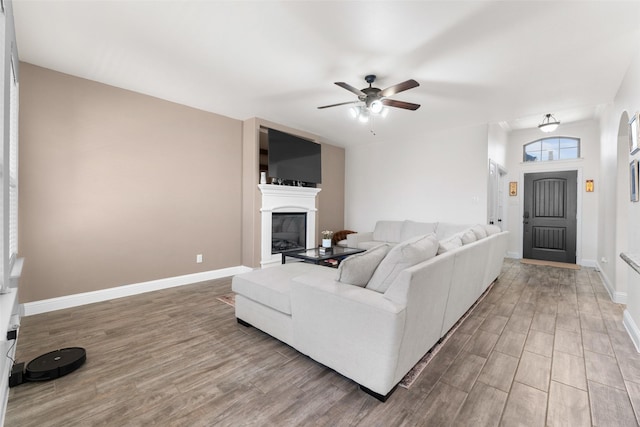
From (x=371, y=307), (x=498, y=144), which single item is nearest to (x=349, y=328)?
(x=371, y=307)

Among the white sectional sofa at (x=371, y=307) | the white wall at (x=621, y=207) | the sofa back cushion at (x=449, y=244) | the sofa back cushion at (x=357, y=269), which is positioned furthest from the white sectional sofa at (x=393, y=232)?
the sofa back cushion at (x=357, y=269)

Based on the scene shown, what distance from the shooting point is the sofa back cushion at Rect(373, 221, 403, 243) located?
5672mm

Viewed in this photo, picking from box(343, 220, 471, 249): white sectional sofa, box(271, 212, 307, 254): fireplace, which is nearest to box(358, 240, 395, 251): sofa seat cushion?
box(343, 220, 471, 249): white sectional sofa

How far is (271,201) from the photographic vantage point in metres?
4.83

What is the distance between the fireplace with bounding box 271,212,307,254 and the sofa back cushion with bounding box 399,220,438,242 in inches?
79.7

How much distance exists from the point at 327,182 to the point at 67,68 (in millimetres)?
4694

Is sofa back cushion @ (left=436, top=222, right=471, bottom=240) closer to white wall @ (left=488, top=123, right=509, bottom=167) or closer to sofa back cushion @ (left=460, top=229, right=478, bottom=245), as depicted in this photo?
white wall @ (left=488, top=123, right=509, bottom=167)

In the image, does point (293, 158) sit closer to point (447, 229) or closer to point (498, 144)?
point (447, 229)

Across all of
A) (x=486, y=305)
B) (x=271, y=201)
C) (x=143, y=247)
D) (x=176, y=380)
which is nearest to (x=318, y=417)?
(x=176, y=380)

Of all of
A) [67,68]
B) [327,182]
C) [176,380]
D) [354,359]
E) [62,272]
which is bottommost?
[176,380]

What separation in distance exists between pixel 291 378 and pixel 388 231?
169 inches

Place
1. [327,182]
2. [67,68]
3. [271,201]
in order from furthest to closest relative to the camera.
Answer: [327,182] → [271,201] → [67,68]

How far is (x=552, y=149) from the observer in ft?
19.3

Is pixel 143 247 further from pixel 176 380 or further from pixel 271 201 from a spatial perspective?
pixel 176 380
